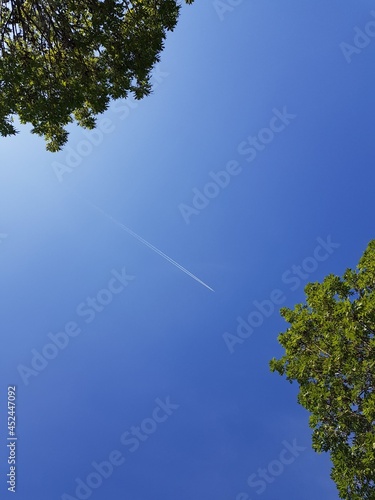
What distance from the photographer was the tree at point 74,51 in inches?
518

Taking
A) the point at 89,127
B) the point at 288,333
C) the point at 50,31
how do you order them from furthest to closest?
the point at 89,127 → the point at 288,333 → the point at 50,31

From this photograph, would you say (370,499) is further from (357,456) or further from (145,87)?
(145,87)

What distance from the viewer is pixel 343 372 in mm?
13070

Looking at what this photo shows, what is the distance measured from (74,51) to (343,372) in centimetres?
1506

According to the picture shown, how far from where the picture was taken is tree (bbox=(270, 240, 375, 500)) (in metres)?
12.6

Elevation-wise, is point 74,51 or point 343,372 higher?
point 74,51

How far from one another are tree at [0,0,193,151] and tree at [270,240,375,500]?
11303 millimetres

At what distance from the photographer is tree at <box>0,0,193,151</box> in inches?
518

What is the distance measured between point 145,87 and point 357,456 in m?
15.8

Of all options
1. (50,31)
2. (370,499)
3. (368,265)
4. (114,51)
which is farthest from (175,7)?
(370,499)

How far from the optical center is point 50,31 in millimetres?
13836

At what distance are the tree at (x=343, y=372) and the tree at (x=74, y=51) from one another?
37.1 ft

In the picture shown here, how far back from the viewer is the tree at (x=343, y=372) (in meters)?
12.6

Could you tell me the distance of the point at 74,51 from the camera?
14.1m
